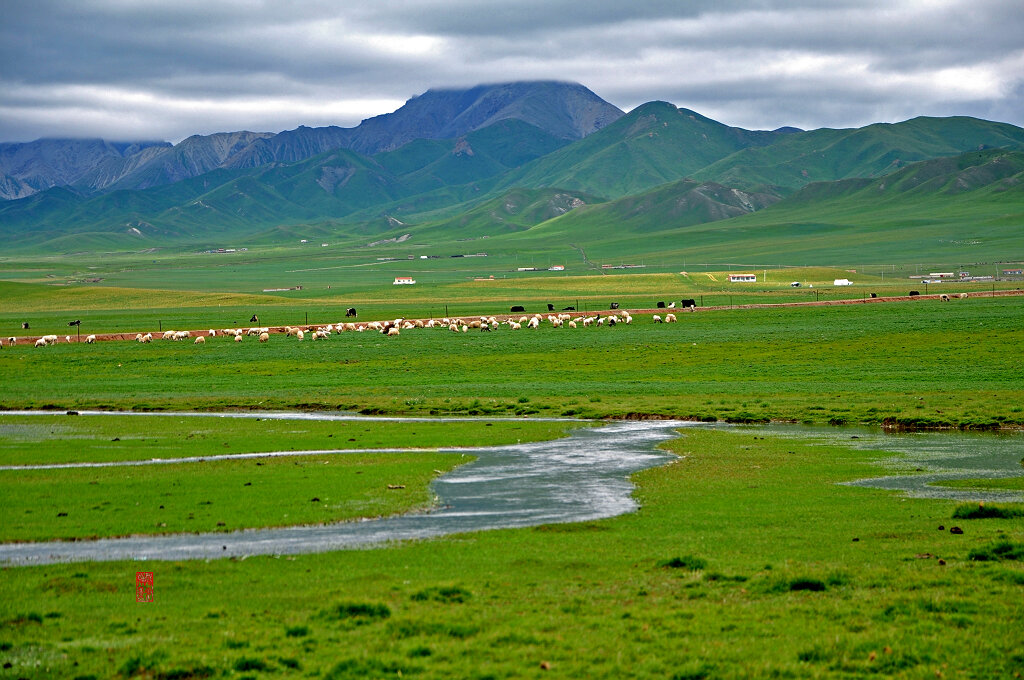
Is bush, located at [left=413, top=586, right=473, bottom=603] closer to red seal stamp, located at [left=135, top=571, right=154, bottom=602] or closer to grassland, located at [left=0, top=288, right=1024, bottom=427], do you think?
red seal stamp, located at [left=135, top=571, right=154, bottom=602]

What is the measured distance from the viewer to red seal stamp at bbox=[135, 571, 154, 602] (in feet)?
48.0

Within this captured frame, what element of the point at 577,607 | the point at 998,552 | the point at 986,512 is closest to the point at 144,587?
the point at 577,607

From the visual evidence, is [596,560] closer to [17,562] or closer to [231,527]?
[231,527]

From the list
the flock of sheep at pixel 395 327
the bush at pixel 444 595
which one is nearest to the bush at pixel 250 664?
Result: the bush at pixel 444 595

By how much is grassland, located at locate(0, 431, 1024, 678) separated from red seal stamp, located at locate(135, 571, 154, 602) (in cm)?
13

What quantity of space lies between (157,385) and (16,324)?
59877mm

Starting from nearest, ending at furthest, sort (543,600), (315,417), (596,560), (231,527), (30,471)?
(543,600) → (596,560) → (231,527) → (30,471) → (315,417)

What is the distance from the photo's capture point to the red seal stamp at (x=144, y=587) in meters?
14.6

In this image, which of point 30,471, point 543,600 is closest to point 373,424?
point 30,471

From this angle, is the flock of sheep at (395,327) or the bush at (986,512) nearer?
the bush at (986,512)

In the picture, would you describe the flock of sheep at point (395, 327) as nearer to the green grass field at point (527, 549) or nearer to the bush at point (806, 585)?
the green grass field at point (527, 549)

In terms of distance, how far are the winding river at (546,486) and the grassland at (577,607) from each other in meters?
1.28

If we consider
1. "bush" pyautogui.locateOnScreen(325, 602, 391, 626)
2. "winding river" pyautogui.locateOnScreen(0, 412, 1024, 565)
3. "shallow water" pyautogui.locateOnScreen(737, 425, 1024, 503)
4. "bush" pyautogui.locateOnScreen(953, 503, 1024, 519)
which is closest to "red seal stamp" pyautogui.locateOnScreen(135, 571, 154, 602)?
"winding river" pyautogui.locateOnScreen(0, 412, 1024, 565)

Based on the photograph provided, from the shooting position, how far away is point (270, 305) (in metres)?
130
